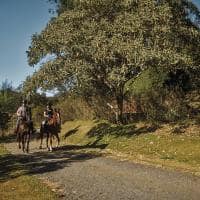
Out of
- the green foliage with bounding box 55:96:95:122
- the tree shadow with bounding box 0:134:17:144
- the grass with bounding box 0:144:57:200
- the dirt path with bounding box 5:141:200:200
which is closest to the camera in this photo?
the dirt path with bounding box 5:141:200:200

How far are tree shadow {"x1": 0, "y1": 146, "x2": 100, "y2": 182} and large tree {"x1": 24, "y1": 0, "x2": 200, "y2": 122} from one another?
5.22 meters

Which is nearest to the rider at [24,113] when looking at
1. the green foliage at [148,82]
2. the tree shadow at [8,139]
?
the green foliage at [148,82]

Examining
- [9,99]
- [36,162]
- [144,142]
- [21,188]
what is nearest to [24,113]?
[36,162]

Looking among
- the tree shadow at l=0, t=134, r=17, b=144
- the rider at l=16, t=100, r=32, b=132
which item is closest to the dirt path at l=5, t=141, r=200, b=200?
the rider at l=16, t=100, r=32, b=132

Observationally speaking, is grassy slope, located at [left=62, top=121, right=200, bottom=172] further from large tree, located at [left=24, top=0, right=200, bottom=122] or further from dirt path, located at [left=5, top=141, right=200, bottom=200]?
large tree, located at [left=24, top=0, right=200, bottom=122]

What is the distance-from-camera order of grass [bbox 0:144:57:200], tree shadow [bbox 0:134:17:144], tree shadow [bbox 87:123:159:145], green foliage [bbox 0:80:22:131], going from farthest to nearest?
green foliage [bbox 0:80:22:131]
tree shadow [bbox 0:134:17:144]
tree shadow [bbox 87:123:159:145]
grass [bbox 0:144:57:200]

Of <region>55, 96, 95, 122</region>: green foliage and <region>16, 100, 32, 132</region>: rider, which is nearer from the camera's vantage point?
<region>16, 100, 32, 132</region>: rider

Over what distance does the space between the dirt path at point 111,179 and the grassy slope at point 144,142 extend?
4.62 feet

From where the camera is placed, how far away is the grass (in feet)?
43.5

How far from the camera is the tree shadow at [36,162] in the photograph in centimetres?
1762

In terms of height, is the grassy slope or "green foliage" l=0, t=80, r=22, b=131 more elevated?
"green foliage" l=0, t=80, r=22, b=131

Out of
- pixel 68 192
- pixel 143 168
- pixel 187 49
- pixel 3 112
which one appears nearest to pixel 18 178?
pixel 68 192

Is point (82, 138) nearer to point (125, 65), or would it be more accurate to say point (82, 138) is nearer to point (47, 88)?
point (47, 88)

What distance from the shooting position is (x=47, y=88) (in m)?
27.7
